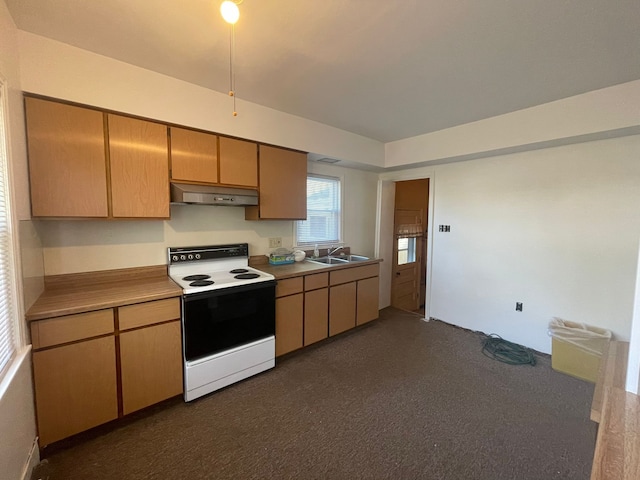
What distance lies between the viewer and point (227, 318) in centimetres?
225

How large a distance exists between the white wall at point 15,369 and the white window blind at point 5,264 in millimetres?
50

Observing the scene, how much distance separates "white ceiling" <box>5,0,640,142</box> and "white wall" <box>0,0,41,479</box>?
0.24 metres

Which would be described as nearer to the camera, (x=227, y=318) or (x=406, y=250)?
(x=227, y=318)

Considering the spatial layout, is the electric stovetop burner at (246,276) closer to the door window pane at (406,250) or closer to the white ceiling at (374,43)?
the white ceiling at (374,43)

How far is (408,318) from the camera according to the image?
13.2 ft

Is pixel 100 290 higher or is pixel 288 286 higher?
pixel 100 290

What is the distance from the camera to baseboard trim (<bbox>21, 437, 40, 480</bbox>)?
143 centimetres

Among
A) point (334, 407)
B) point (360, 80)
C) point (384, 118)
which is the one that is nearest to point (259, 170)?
point (360, 80)

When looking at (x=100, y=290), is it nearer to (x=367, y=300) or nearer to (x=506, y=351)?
(x=367, y=300)

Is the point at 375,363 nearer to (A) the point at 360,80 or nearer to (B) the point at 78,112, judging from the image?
Result: (A) the point at 360,80

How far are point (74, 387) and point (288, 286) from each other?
1668mm

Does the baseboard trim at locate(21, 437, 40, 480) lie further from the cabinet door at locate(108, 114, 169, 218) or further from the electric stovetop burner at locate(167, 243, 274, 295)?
the cabinet door at locate(108, 114, 169, 218)

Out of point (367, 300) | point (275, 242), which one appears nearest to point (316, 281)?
point (275, 242)

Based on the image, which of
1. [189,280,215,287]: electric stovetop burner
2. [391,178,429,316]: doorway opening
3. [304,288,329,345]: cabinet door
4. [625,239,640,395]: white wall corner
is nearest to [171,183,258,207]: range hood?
[189,280,215,287]: electric stovetop burner
